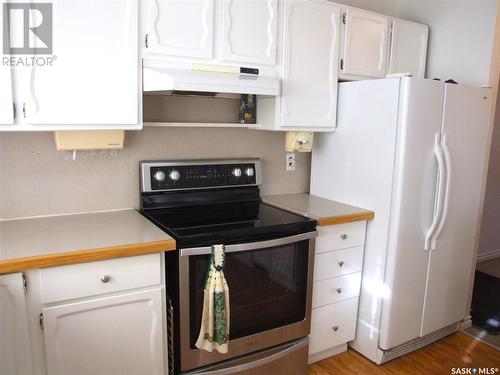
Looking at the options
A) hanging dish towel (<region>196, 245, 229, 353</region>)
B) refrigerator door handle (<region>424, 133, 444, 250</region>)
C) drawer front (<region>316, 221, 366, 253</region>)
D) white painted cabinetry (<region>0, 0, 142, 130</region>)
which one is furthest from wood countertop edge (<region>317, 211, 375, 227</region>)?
→ white painted cabinetry (<region>0, 0, 142, 130</region>)

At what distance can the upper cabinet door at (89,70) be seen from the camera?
5.43 feet

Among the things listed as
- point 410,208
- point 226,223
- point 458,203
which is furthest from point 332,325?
point 458,203

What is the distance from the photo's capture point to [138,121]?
187 centimetres

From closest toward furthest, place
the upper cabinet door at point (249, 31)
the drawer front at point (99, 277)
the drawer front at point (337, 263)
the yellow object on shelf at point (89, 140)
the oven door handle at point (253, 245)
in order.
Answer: the drawer front at point (99, 277) < the oven door handle at point (253, 245) < the yellow object on shelf at point (89, 140) < the upper cabinet door at point (249, 31) < the drawer front at point (337, 263)

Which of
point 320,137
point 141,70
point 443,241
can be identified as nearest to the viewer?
point 141,70

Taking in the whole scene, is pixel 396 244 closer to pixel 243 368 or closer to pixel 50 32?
pixel 243 368

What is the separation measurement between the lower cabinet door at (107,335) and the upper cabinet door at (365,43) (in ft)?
5.62

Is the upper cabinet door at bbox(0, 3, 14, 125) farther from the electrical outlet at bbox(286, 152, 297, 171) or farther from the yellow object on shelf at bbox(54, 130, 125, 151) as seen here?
Answer: the electrical outlet at bbox(286, 152, 297, 171)

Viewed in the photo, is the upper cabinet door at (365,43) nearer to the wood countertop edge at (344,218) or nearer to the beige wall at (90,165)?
the beige wall at (90,165)

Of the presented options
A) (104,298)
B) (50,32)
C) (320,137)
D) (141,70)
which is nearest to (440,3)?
(320,137)

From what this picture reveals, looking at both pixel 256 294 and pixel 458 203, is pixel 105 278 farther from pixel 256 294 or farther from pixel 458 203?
pixel 458 203

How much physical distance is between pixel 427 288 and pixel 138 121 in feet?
6.12

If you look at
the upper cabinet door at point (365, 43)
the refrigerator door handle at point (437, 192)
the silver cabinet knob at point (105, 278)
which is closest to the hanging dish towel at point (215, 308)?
the silver cabinet knob at point (105, 278)

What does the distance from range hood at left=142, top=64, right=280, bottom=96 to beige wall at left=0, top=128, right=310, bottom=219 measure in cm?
40
